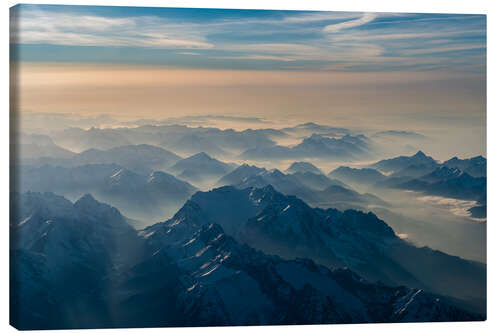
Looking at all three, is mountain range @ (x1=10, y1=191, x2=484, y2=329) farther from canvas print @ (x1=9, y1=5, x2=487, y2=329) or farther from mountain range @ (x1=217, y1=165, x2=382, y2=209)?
mountain range @ (x1=217, y1=165, x2=382, y2=209)

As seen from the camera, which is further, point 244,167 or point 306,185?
point 244,167

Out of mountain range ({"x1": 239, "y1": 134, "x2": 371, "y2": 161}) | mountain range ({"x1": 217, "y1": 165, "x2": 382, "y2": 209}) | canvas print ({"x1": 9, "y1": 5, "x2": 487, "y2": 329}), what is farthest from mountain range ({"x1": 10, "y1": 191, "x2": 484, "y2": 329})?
mountain range ({"x1": 239, "y1": 134, "x2": 371, "y2": 161})

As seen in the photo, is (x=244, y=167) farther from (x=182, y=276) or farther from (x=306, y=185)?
(x=182, y=276)

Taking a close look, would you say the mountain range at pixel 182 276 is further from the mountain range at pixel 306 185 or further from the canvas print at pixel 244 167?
the mountain range at pixel 306 185

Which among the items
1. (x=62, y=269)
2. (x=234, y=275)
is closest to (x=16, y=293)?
(x=62, y=269)

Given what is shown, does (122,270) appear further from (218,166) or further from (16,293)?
(218,166)

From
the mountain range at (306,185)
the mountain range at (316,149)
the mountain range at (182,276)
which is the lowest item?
the mountain range at (182,276)

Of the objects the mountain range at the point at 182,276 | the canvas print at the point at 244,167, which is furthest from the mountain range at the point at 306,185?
the mountain range at the point at 182,276

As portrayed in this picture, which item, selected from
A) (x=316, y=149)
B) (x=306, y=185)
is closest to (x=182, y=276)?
(x=306, y=185)
